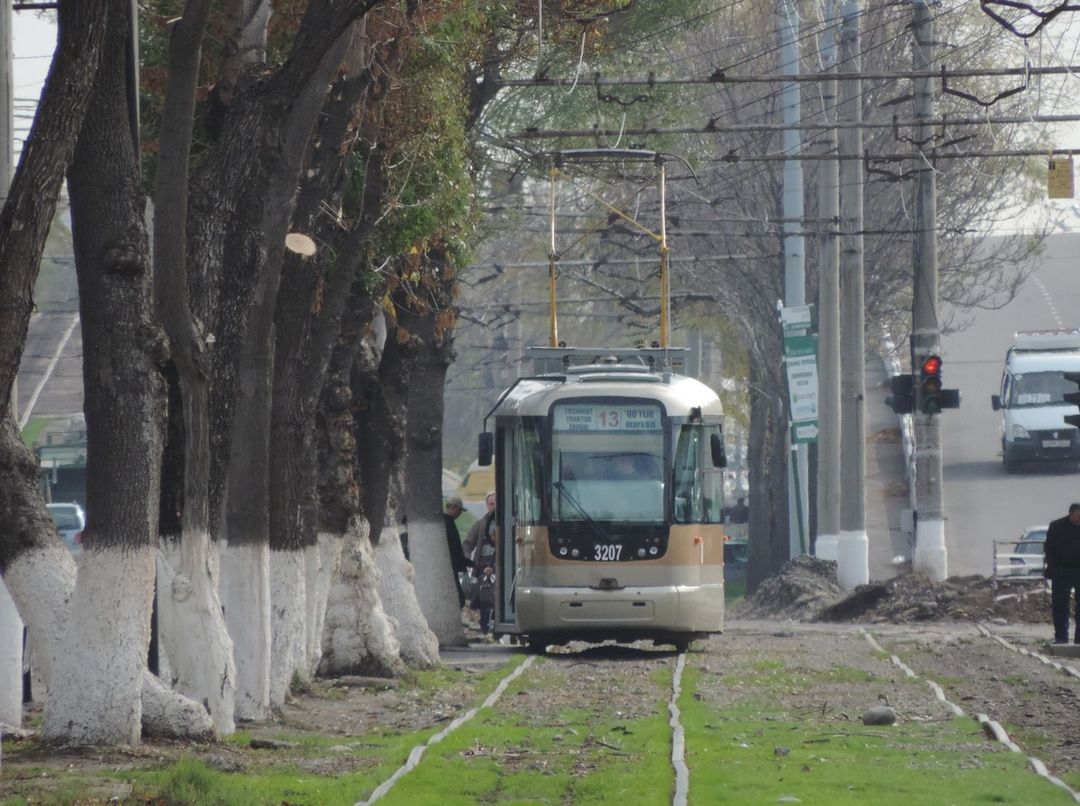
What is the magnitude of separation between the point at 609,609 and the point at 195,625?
31.0ft

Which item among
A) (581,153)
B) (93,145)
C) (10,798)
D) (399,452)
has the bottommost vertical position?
(10,798)

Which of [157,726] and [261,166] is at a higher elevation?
[261,166]

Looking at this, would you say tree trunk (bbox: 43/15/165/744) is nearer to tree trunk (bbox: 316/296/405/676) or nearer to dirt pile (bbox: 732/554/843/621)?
tree trunk (bbox: 316/296/405/676)

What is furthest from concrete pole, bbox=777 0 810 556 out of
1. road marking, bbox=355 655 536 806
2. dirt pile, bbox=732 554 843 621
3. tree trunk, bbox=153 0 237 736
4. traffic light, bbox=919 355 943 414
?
tree trunk, bbox=153 0 237 736

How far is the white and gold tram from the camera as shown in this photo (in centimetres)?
2231

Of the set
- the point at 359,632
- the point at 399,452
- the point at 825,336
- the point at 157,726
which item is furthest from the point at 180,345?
the point at 825,336

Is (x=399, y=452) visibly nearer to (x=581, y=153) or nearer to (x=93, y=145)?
(x=581, y=153)

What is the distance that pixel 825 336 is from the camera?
34.8 metres

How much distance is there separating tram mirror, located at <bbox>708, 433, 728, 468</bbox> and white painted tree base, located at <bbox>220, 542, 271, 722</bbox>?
8.43m

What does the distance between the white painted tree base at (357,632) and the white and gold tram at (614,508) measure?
11.5 ft

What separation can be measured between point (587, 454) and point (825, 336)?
42.6 feet

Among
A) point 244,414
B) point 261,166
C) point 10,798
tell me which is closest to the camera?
point 10,798

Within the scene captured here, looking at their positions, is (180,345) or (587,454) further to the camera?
(587,454)

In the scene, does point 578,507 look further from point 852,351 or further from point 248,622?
point 852,351
